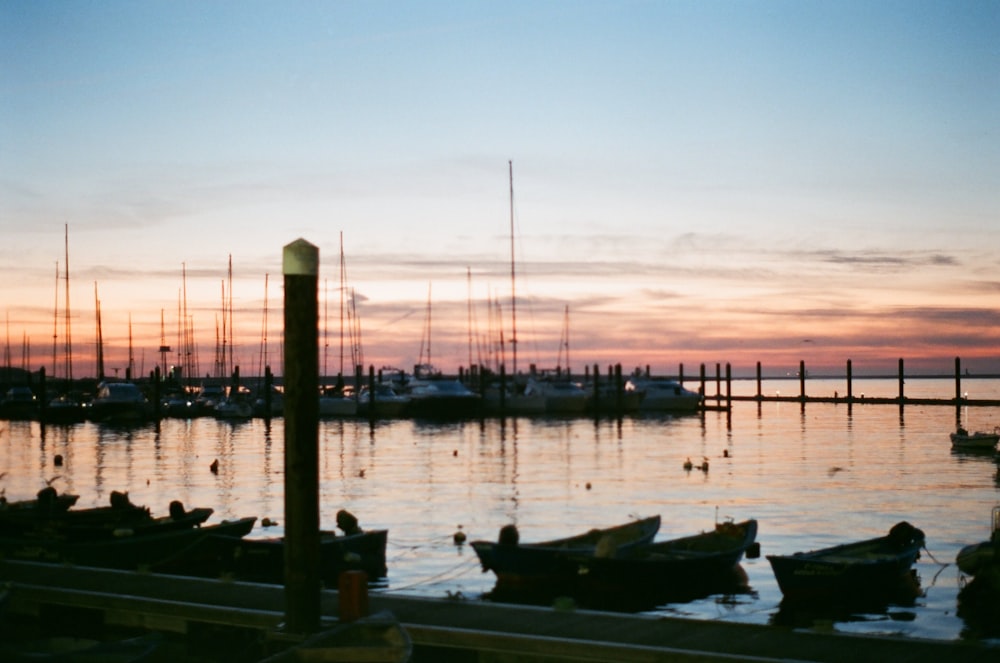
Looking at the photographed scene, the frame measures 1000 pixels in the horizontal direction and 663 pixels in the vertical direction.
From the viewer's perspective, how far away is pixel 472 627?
12.8 meters

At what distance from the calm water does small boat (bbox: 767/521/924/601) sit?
611mm

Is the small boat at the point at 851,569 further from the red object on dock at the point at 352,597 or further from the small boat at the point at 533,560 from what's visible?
the red object on dock at the point at 352,597

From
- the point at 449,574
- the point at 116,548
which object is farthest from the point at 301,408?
the point at 449,574

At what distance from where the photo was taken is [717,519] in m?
33.4

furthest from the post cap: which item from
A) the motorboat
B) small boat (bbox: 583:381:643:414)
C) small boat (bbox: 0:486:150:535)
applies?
→ small boat (bbox: 583:381:643:414)

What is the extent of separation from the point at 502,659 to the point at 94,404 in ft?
267

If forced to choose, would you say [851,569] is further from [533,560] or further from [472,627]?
[472,627]

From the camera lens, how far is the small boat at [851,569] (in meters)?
20.0

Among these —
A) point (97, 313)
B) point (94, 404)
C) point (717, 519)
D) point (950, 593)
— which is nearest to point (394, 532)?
point (717, 519)

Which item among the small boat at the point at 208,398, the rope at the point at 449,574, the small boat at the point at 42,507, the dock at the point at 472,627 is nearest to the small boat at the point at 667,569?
the rope at the point at 449,574

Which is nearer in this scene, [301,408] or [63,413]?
[301,408]

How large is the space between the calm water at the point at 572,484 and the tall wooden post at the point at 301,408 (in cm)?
734

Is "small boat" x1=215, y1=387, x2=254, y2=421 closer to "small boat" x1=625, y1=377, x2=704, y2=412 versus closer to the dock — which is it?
"small boat" x1=625, y1=377, x2=704, y2=412

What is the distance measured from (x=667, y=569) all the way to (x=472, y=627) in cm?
815
